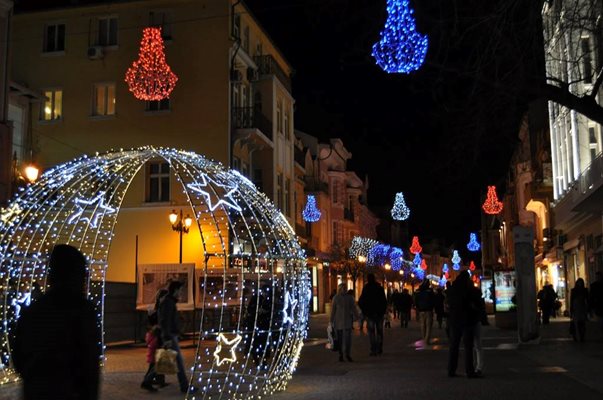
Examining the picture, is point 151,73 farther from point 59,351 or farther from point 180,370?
point 59,351

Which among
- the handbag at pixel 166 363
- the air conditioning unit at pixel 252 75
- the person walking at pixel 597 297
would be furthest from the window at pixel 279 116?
the handbag at pixel 166 363

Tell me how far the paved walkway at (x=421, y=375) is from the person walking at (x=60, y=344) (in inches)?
286

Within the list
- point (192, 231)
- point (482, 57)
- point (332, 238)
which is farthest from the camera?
point (332, 238)

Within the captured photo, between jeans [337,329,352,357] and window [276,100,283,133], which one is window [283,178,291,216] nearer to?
window [276,100,283,133]

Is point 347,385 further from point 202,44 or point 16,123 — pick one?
point 202,44

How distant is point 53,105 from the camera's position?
3331 centimetres

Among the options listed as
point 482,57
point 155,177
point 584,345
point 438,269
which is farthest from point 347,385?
point 438,269

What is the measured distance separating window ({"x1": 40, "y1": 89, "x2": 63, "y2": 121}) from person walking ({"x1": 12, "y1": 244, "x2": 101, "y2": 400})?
30.3 metres

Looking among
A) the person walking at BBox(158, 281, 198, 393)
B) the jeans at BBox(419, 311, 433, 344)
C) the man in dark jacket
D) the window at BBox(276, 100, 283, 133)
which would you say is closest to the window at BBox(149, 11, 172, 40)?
the window at BBox(276, 100, 283, 133)

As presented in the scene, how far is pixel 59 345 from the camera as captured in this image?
4.36 m

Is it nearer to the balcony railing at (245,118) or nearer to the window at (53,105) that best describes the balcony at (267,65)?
the balcony railing at (245,118)

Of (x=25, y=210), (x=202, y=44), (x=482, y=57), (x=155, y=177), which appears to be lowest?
(x=25, y=210)

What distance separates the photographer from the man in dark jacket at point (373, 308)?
18344mm

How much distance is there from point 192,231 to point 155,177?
2.97 meters
